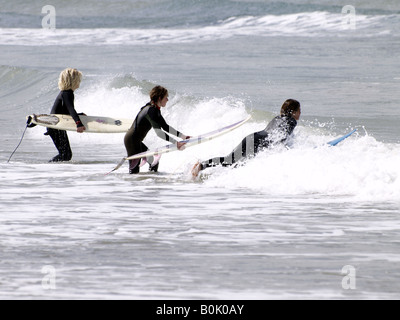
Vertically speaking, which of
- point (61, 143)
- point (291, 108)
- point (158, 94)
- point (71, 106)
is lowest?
point (61, 143)

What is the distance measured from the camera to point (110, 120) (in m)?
10.9

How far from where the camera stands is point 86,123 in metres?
10.7

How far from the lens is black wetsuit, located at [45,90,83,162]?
9.99m

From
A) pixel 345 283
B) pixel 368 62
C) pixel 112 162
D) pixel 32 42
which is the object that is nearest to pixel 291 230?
pixel 345 283

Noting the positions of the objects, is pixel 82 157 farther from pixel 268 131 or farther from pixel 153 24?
pixel 153 24

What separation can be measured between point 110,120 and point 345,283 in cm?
646

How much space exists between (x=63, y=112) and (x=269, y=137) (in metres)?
2.90

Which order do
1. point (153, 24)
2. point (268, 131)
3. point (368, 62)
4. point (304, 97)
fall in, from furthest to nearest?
point (153, 24) < point (368, 62) < point (304, 97) < point (268, 131)

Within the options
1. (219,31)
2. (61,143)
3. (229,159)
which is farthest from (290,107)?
(219,31)

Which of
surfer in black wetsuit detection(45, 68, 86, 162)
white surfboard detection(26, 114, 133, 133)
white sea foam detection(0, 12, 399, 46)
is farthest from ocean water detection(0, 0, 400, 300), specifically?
white sea foam detection(0, 12, 399, 46)

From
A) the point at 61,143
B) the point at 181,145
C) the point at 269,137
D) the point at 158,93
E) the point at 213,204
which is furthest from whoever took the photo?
the point at 61,143

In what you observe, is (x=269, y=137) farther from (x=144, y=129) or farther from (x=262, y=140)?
(x=144, y=129)

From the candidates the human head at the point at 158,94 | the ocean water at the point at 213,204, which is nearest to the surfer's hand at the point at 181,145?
the ocean water at the point at 213,204

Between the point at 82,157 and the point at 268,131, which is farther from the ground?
the point at 268,131
